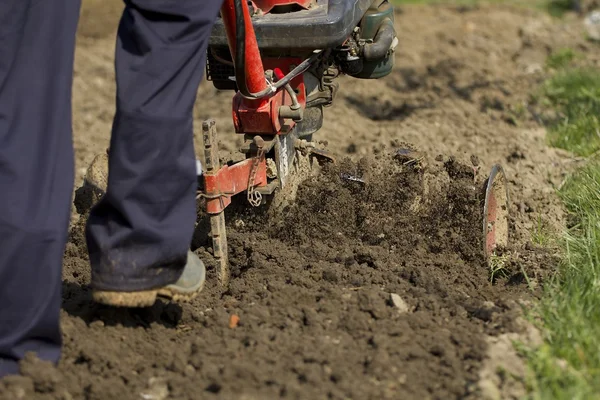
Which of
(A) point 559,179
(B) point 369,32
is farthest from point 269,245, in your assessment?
(A) point 559,179

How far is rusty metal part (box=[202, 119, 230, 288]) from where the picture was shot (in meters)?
3.74

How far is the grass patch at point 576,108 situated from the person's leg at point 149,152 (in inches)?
127

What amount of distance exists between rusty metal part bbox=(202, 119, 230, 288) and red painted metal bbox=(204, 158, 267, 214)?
16mm

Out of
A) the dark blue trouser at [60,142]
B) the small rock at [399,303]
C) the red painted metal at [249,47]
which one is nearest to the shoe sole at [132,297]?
the dark blue trouser at [60,142]

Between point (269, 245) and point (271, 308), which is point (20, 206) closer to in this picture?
point (271, 308)

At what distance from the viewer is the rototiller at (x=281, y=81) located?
3764 millimetres

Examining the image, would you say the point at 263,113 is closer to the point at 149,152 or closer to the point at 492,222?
the point at 149,152

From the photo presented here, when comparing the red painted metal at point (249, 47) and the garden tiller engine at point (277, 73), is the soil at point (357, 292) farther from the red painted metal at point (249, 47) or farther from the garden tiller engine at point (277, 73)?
the red painted metal at point (249, 47)

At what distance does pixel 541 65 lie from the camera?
771 cm

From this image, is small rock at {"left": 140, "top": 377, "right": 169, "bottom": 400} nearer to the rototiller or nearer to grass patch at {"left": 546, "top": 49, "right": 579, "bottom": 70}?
the rototiller

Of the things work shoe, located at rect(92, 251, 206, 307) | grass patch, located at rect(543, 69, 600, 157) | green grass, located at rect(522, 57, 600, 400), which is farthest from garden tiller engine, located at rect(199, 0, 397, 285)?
grass patch, located at rect(543, 69, 600, 157)

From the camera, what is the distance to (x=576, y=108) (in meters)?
6.34

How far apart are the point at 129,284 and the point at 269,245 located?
1043 millimetres

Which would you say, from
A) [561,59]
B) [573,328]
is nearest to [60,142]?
[573,328]
